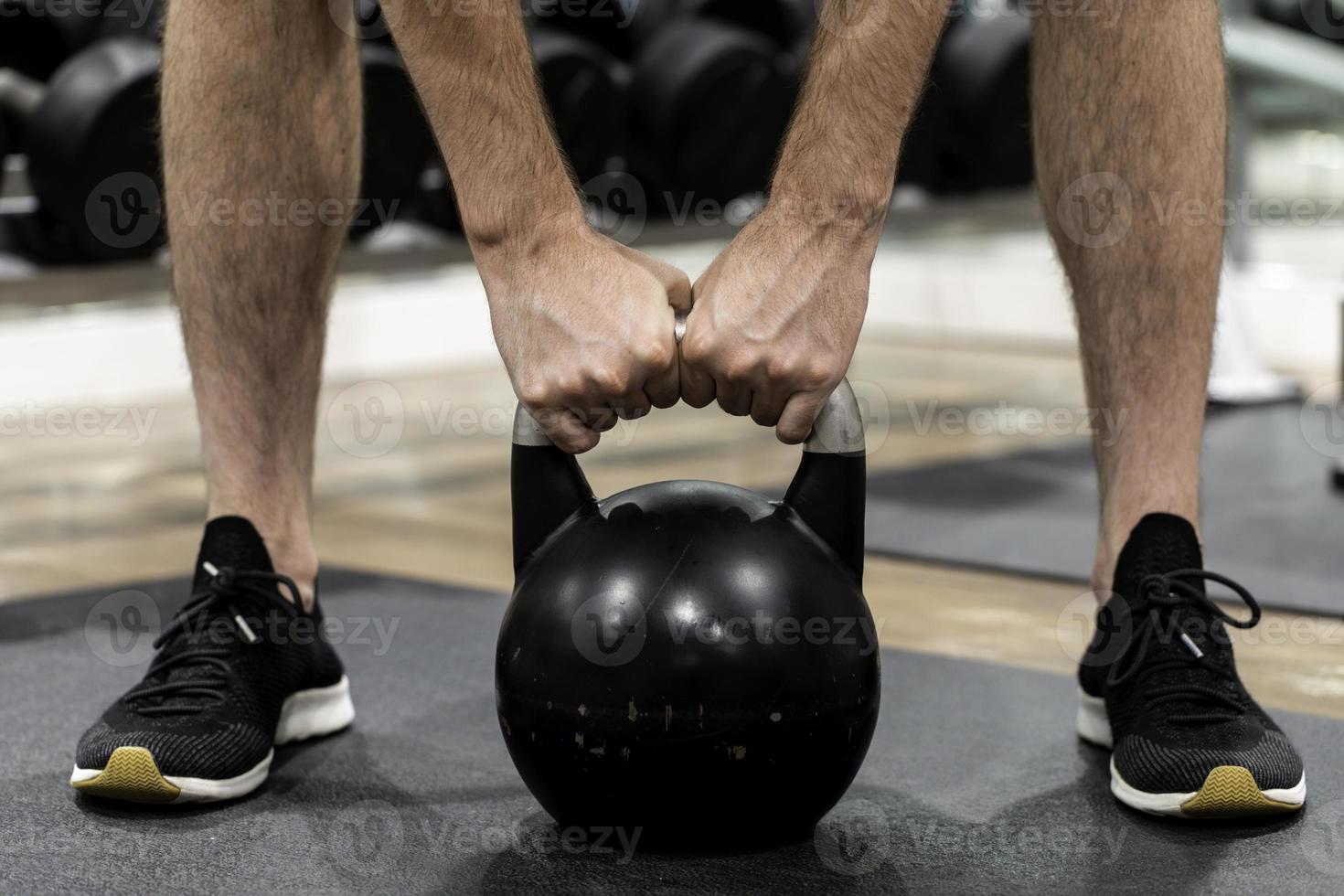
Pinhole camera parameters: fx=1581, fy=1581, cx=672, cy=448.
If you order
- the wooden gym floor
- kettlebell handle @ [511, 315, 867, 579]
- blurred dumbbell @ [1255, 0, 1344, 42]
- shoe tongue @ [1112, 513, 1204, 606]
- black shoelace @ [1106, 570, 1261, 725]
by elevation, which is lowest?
the wooden gym floor

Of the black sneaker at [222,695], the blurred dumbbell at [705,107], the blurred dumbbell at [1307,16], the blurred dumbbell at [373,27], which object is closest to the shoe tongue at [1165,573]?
the black sneaker at [222,695]

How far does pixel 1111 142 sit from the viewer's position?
1206 millimetres

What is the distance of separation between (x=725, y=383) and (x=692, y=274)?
3.19 meters

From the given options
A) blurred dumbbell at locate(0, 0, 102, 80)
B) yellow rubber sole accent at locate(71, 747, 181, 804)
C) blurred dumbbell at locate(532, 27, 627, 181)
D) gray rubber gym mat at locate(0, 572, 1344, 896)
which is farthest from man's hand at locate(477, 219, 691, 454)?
blurred dumbbell at locate(0, 0, 102, 80)

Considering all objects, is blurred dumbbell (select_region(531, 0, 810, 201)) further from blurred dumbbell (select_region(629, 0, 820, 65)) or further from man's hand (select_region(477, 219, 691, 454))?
man's hand (select_region(477, 219, 691, 454))

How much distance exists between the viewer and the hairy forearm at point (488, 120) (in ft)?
3.24

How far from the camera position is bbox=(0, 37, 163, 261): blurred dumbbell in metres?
1.89

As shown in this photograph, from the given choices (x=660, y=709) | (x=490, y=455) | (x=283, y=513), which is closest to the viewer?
(x=660, y=709)

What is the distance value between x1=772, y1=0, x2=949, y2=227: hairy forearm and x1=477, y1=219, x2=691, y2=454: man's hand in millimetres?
99

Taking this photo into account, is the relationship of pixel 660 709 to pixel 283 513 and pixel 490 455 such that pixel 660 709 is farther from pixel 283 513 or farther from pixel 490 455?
pixel 490 455

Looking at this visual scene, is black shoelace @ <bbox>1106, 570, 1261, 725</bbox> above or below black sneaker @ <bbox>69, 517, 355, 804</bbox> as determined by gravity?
above

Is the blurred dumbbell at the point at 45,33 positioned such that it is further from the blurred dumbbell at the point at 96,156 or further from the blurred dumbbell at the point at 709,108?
the blurred dumbbell at the point at 709,108

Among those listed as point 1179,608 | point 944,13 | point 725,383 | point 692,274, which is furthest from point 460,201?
point 692,274

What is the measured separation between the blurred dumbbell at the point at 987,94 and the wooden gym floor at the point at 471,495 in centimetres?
47
